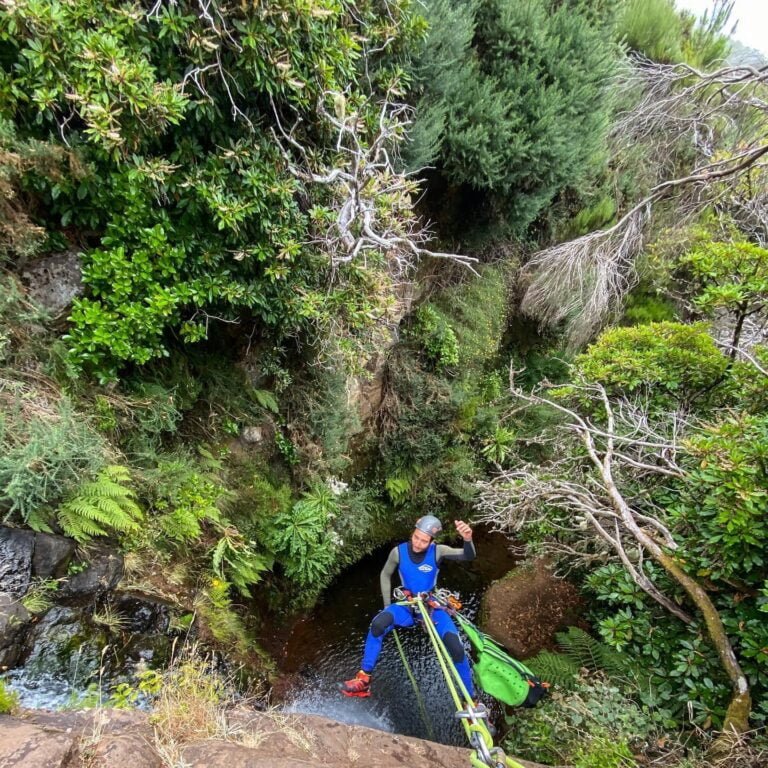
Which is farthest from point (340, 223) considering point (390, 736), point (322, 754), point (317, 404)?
point (390, 736)

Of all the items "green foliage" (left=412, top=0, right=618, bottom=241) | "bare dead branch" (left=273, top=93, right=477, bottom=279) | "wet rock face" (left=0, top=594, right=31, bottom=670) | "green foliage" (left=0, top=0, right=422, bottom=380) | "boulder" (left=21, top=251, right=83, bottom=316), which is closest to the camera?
"green foliage" (left=0, top=0, right=422, bottom=380)

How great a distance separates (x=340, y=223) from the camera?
14.1 ft

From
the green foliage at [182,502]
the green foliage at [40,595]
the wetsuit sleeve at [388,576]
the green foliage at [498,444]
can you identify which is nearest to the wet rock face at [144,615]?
the green foliage at [40,595]

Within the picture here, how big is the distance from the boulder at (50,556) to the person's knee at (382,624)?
3195 mm

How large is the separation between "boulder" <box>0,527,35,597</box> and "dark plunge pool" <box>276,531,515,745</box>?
11.1ft

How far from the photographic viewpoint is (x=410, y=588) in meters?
5.23

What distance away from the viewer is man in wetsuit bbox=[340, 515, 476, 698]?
195 inches

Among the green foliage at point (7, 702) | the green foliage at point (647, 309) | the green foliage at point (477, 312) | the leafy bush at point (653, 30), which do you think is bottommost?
the green foliage at point (7, 702)

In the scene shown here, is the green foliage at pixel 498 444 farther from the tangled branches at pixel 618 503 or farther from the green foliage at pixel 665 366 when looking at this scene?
the green foliage at pixel 665 366

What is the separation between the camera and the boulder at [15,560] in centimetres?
322

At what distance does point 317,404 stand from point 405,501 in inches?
123

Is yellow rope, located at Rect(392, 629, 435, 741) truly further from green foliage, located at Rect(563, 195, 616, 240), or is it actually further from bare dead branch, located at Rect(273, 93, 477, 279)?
green foliage, located at Rect(563, 195, 616, 240)

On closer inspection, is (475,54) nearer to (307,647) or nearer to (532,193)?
(532,193)

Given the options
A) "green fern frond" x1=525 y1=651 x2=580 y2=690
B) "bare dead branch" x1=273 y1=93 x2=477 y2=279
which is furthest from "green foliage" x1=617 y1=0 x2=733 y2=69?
"green fern frond" x1=525 y1=651 x2=580 y2=690
